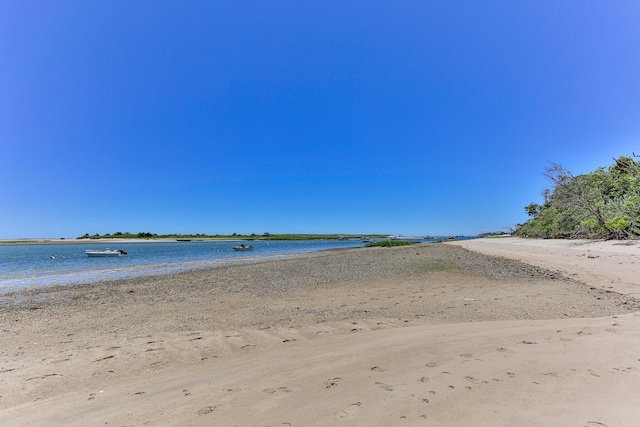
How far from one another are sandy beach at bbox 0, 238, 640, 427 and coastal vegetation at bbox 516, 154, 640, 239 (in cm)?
1649

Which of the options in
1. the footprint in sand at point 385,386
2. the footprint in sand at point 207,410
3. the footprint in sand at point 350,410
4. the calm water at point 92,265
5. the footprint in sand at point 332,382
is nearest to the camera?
the footprint in sand at point 350,410

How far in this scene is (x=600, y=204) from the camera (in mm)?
24828

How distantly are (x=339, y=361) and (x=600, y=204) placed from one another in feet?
102

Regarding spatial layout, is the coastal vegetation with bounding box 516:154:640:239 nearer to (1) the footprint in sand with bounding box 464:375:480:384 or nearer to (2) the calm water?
(1) the footprint in sand with bounding box 464:375:480:384

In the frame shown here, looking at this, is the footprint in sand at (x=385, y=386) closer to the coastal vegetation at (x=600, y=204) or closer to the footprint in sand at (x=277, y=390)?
the footprint in sand at (x=277, y=390)

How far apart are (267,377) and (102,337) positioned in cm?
480

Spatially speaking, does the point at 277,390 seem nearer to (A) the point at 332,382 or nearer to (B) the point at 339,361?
(A) the point at 332,382

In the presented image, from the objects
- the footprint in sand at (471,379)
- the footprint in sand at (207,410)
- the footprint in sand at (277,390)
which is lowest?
the footprint in sand at (207,410)

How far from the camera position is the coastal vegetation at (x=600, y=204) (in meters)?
21.3

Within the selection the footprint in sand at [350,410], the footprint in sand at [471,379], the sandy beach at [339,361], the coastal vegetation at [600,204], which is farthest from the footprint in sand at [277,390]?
the coastal vegetation at [600,204]

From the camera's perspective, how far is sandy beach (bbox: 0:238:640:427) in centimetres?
305

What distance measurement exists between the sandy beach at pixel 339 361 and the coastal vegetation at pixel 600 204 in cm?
1649

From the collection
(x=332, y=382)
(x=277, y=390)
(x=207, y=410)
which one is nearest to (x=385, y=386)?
(x=332, y=382)

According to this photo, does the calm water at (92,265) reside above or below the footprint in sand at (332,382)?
below
